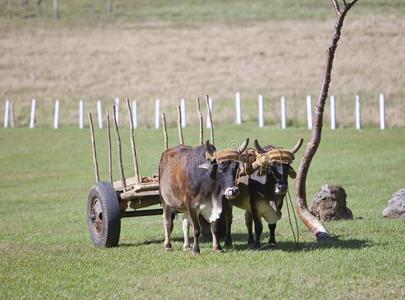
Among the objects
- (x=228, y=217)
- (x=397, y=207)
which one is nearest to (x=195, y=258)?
(x=228, y=217)

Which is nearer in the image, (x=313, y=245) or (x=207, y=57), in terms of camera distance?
(x=313, y=245)

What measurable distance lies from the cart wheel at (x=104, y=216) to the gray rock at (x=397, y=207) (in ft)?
17.1

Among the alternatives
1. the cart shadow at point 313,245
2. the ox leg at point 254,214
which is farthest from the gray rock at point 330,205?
the ox leg at point 254,214

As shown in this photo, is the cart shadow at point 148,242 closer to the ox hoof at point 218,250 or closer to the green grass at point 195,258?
the green grass at point 195,258

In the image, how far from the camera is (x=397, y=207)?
15906 mm

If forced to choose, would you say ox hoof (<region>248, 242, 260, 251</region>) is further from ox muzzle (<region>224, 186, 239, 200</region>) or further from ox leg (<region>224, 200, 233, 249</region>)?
ox muzzle (<region>224, 186, 239, 200</region>)

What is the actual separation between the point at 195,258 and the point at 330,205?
4.67 m

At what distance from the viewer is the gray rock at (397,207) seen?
626 inches

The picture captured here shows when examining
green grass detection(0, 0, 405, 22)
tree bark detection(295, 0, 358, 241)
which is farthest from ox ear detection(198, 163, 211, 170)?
green grass detection(0, 0, 405, 22)

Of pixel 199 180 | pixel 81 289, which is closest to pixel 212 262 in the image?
pixel 199 180

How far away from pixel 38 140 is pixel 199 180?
26.4 metres

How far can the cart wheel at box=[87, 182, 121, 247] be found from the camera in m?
13.6

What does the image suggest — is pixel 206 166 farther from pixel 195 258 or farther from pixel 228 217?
pixel 195 258

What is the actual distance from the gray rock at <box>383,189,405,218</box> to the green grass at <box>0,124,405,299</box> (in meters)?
0.28
